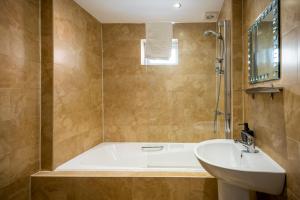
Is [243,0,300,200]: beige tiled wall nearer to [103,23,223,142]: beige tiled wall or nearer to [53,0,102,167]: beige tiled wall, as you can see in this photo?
[103,23,223,142]: beige tiled wall

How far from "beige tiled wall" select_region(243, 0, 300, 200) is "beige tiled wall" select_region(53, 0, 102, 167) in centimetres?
184

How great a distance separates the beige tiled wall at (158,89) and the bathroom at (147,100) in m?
0.01

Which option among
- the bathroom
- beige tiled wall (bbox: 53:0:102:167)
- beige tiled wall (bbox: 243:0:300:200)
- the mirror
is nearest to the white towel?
the bathroom

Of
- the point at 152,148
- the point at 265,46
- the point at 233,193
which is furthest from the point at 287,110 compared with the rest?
the point at 152,148

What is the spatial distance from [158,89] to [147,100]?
0.75ft

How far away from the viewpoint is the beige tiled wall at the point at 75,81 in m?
2.03

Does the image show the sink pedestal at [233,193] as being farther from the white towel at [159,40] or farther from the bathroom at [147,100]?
the white towel at [159,40]

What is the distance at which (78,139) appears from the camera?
7.96 feet

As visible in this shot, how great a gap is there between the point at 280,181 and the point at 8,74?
6.63 feet

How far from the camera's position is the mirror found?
1314 millimetres

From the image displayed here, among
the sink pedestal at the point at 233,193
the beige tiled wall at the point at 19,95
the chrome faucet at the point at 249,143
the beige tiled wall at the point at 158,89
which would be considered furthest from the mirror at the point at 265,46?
the beige tiled wall at the point at 19,95

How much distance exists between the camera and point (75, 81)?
2.36m

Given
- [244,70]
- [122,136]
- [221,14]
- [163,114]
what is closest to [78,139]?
[122,136]

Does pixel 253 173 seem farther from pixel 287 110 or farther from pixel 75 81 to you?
pixel 75 81
